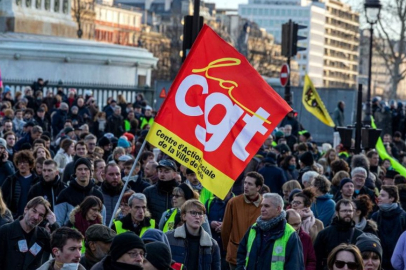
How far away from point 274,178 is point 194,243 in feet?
19.7

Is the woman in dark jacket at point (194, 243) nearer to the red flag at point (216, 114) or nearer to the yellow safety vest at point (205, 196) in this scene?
the red flag at point (216, 114)

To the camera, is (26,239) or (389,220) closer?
(26,239)

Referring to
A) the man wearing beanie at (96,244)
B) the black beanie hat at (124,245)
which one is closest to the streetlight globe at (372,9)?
the man wearing beanie at (96,244)

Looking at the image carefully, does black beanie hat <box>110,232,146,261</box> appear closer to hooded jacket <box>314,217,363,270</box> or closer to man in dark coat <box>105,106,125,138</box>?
hooded jacket <box>314,217,363,270</box>

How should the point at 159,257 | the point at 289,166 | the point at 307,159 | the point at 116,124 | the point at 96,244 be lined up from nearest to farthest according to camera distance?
the point at 159,257
the point at 96,244
the point at 307,159
the point at 289,166
the point at 116,124

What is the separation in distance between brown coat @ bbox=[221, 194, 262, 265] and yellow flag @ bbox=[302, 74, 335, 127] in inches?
460

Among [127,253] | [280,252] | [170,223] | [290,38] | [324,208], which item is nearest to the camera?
[127,253]

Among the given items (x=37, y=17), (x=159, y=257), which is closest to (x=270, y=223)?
(x=159, y=257)

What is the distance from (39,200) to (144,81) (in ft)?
112

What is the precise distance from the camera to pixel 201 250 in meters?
10.1

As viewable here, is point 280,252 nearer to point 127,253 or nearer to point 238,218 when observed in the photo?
point 238,218

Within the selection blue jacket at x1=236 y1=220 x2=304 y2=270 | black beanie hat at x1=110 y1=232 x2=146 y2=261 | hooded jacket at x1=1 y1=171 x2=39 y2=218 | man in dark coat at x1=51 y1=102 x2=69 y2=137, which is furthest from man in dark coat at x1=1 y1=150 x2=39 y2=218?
man in dark coat at x1=51 y1=102 x2=69 y2=137

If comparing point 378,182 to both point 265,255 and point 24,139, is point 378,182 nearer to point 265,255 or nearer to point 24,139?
point 24,139

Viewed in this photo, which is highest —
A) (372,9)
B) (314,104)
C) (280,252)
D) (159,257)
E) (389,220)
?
(372,9)
